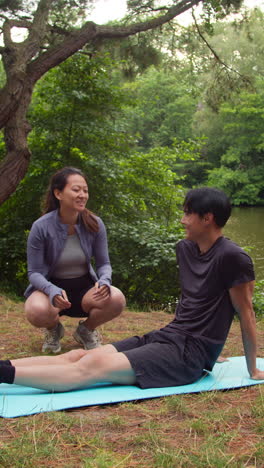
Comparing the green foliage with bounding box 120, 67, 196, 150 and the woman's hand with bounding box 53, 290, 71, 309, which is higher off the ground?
the green foliage with bounding box 120, 67, 196, 150

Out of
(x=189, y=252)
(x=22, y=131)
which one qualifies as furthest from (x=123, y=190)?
(x=189, y=252)

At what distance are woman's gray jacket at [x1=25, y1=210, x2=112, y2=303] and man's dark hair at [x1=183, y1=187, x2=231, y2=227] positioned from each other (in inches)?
37.3

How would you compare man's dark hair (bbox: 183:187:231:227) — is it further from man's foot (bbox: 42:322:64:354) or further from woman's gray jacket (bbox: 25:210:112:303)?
man's foot (bbox: 42:322:64:354)

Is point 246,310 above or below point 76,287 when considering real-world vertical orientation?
above

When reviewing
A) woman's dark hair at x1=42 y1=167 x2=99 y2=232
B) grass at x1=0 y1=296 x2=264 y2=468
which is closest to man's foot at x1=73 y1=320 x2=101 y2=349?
woman's dark hair at x1=42 y1=167 x2=99 y2=232

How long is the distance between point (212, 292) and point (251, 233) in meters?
14.9

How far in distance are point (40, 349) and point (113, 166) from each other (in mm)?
4096

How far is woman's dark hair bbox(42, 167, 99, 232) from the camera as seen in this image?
3.62 meters

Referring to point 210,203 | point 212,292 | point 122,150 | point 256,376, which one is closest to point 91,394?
point 212,292

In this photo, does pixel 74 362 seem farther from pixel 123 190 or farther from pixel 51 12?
pixel 51 12

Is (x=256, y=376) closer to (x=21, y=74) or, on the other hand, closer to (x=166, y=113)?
(x=21, y=74)

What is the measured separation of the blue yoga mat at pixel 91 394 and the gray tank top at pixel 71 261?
3.43 ft

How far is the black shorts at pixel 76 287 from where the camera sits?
3699 millimetres

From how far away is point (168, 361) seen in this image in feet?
9.24
